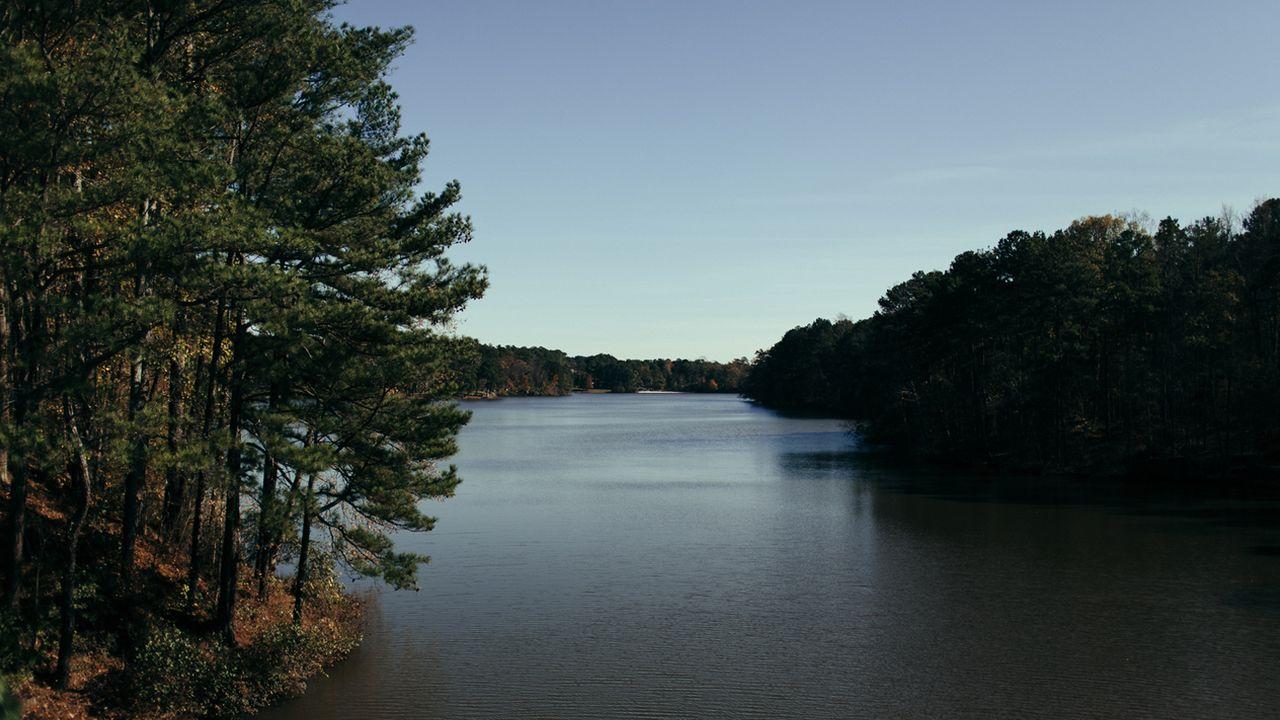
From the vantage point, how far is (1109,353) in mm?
55969

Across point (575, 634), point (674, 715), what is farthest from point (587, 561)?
point (674, 715)

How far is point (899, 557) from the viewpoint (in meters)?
30.7

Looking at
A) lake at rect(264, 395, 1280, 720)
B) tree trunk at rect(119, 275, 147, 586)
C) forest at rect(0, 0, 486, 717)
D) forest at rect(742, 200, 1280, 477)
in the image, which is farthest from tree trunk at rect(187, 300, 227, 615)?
forest at rect(742, 200, 1280, 477)

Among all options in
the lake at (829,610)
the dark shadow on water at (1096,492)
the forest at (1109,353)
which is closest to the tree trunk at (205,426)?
the lake at (829,610)

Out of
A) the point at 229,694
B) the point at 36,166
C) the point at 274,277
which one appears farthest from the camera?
the point at 229,694

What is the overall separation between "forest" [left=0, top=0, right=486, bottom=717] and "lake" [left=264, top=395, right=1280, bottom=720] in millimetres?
2972

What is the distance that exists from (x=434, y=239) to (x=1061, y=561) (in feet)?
75.0

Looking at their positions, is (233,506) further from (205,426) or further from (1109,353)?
(1109,353)

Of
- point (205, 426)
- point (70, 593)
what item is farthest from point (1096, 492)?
point (70, 593)

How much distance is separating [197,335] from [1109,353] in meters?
53.7

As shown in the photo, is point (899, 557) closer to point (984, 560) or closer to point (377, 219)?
point (984, 560)

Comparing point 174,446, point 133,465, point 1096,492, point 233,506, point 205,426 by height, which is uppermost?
point 205,426

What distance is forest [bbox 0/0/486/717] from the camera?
1374cm

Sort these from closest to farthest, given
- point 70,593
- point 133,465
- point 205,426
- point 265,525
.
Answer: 1. point 70,593
2. point 133,465
3. point 265,525
4. point 205,426
